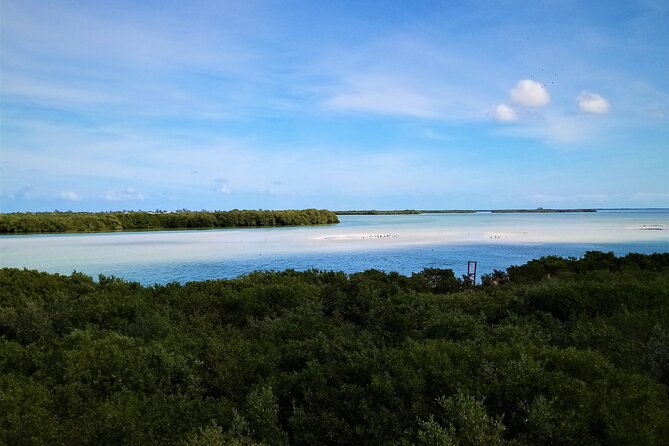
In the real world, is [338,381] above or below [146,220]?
below

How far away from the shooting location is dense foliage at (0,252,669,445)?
4.91 metres

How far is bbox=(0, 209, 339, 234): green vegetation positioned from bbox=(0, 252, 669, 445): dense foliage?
82130 mm

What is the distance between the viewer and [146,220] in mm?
96875

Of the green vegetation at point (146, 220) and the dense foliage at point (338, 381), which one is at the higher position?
the green vegetation at point (146, 220)

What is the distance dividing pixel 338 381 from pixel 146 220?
98.7 metres

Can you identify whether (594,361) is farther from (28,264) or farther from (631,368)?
(28,264)

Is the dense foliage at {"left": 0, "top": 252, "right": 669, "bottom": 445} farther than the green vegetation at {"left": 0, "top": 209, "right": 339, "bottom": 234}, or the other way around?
the green vegetation at {"left": 0, "top": 209, "right": 339, "bottom": 234}

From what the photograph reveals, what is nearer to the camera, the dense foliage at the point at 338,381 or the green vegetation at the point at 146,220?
the dense foliage at the point at 338,381

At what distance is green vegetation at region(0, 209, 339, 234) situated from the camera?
259 feet

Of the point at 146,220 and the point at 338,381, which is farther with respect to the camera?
the point at 146,220

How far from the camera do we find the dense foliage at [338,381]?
4914 mm

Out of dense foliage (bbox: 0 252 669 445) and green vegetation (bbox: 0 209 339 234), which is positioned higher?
green vegetation (bbox: 0 209 339 234)

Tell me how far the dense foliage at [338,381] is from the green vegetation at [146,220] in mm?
82130

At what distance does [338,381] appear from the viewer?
19.5ft
